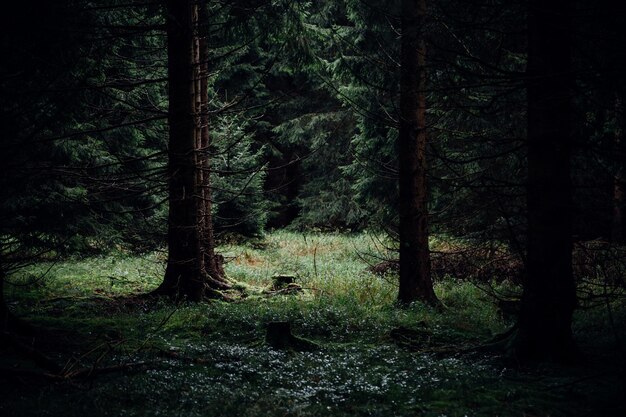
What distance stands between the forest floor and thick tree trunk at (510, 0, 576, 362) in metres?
0.50

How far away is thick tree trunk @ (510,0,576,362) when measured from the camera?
19.5 feet

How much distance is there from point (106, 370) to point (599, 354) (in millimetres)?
6415

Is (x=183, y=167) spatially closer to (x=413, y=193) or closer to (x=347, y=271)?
(x=413, y=193)

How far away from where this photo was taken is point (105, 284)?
42.8ft

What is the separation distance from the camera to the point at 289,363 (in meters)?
6.63

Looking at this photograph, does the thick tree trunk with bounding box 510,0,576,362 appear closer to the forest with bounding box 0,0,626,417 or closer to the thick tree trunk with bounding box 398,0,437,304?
the forest with bounding box 0,0,626,417

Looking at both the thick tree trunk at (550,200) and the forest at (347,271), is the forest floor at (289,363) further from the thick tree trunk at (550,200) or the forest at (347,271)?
the thick tree trunk at (550,200)

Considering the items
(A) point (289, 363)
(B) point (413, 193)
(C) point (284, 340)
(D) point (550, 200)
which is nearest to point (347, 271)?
(B) point (413, 193)

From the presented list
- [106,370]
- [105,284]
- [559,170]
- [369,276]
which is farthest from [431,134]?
[106,370]

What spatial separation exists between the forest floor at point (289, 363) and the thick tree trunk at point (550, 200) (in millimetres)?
500

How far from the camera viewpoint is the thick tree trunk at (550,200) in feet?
19.5

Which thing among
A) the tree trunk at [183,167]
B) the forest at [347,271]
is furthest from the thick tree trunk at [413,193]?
the tree trunk at [183,167]

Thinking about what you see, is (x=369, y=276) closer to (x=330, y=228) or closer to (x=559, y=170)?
(x=559, y=170)

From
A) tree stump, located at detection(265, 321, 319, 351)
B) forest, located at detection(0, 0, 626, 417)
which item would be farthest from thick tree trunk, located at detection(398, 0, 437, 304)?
tree stump, located at detection(265, 321, 319, 351)
